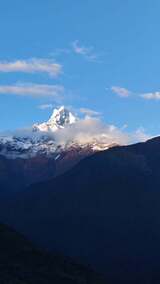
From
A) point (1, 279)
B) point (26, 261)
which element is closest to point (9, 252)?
point (26, 261)

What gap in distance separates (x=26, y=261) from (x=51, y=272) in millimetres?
6412

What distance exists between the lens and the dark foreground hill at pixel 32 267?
104m

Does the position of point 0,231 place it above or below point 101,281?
above

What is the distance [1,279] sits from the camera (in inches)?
3787

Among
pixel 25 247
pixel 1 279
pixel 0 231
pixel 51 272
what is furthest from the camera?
pixel 0 231

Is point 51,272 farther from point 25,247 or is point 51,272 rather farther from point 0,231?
point 0,231

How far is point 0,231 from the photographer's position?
141750 millimetres

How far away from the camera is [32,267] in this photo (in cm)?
11381

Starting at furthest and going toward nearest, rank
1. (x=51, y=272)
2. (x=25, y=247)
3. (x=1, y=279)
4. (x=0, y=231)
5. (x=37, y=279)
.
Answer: (x=0, y=231)
(x=25, y=247)
(x=51, y=272)
(x=37, y=279)
(x=1, y=279)

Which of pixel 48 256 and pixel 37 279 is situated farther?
pixel 48 256

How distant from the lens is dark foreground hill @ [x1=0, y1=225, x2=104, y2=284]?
103500mm

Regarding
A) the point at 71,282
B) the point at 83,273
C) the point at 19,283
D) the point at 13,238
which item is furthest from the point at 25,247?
the point at 19,283

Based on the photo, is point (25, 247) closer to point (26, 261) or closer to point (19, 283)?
point (26, 261)

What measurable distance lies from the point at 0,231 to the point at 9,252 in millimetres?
18487
